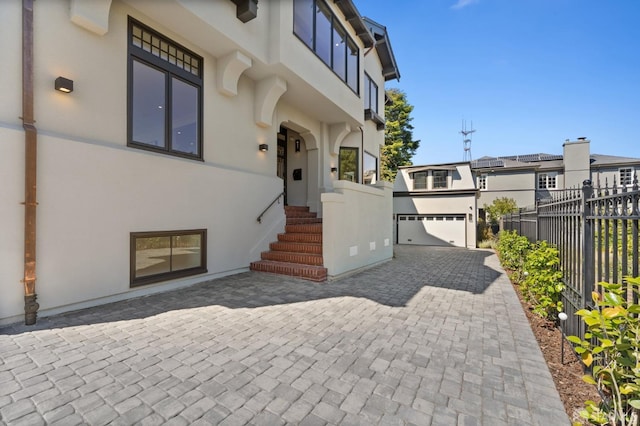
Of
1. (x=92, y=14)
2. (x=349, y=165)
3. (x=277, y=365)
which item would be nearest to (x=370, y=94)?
(x=349, y=165)

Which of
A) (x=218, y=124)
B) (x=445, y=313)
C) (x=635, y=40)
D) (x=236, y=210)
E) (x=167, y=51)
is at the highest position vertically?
(x=635, y=40)

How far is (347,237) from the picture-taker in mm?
7453

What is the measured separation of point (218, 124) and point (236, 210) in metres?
2.16

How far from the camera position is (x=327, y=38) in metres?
8.91

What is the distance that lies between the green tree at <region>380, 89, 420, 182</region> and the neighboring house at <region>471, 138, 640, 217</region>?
6708 mm

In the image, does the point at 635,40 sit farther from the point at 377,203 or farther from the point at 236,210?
the point at 236,210

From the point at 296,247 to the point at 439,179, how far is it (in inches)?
548

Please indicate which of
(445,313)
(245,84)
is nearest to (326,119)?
(245,84)

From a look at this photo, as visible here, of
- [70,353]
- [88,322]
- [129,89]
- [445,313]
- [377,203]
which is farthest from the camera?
[377,203]

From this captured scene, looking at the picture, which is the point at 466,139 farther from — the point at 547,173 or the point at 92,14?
the point at 92,14

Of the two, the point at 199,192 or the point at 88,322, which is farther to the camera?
the point at 199,192

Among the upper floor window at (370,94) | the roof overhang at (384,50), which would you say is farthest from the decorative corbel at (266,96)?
the roof overhang at (384,50)

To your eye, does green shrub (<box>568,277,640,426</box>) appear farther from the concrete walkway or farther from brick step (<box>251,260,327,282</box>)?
brick step (<box>251,260,327,282</box>)

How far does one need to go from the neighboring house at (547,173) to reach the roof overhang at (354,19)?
60.7ft
